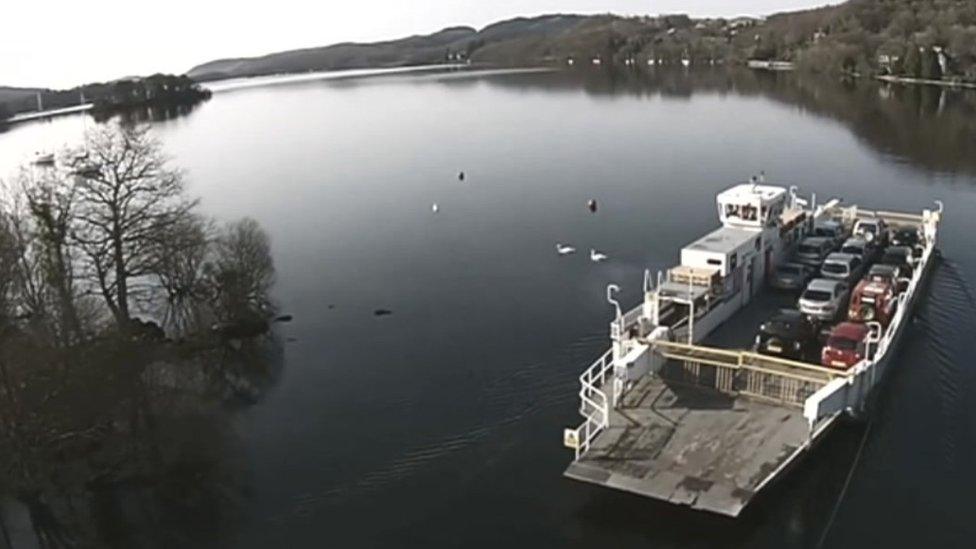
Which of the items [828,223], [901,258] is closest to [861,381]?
[901,258]

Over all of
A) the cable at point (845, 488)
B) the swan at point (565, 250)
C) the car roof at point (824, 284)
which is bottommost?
the cable at point (845, 488)

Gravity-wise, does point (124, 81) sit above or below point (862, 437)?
above

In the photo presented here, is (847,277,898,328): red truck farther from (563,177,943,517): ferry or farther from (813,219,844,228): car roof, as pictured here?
(813,219,844,228): car roof

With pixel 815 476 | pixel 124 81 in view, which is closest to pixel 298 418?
pixel 815 476

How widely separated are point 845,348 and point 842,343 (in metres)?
0.24

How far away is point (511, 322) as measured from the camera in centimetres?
3412

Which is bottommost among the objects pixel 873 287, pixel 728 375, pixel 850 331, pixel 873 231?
pixel 728 375

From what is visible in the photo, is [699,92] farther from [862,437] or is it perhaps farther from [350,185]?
[862,437]

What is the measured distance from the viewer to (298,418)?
2683cm

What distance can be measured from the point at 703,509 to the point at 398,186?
154 ft

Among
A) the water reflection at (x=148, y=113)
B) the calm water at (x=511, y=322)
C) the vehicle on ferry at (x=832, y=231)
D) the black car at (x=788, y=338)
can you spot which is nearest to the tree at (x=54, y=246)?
the calm water at (x=511, y=322)

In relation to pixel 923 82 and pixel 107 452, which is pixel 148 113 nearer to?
pixel 923 82

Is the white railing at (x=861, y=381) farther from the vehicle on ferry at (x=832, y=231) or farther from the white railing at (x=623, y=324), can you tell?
the vehicle on ferry at (x=832, y=231)

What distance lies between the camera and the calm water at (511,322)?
20906 millimetres
